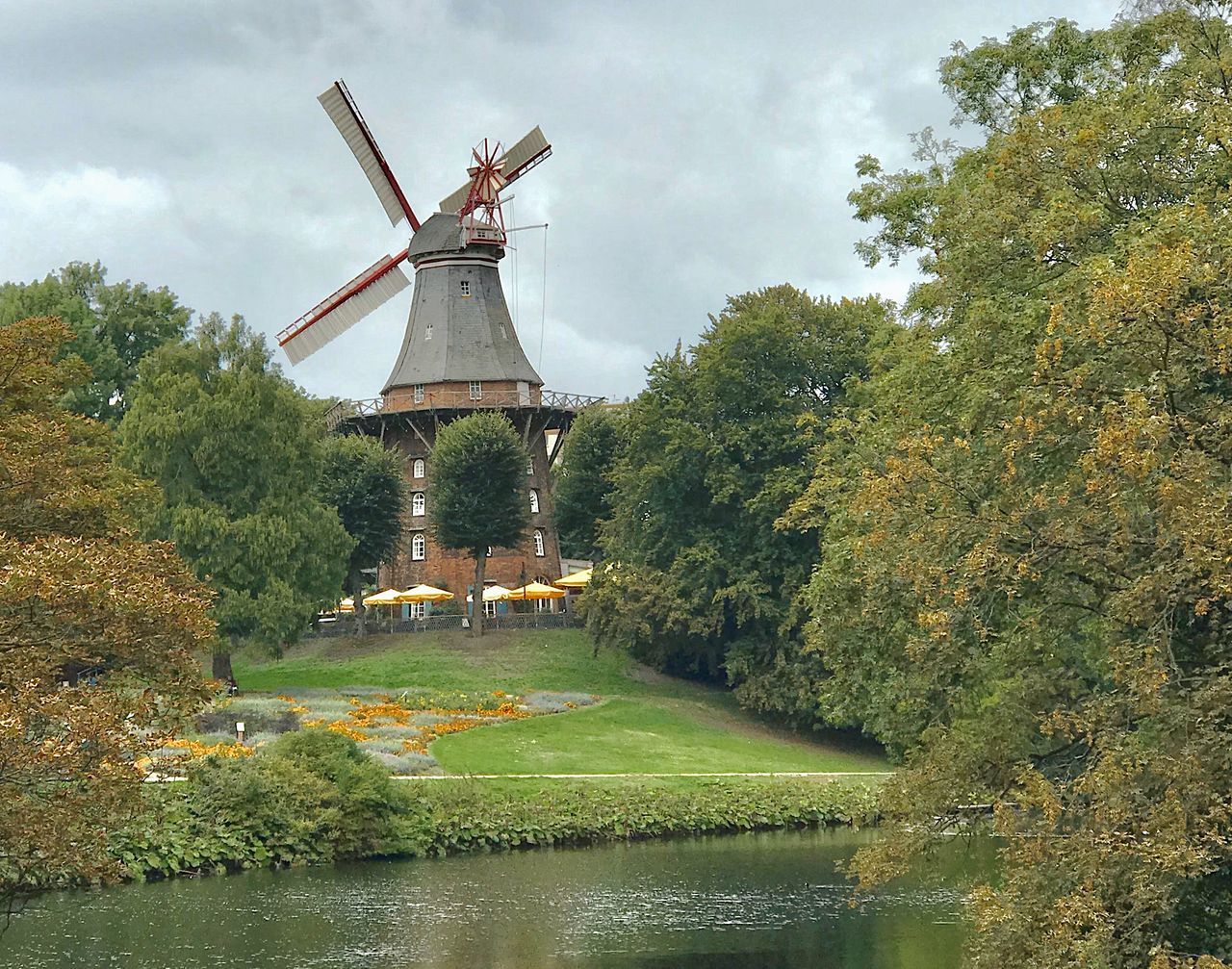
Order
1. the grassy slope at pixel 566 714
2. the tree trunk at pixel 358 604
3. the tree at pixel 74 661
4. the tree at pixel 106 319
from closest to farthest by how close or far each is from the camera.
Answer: the tree at pixel 74 661 < the grassy slope at pixel 566 714 < the tree at pixel 106 319 < the tree trunk at pixel 358 604

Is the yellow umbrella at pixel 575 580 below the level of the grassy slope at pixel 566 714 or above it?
above

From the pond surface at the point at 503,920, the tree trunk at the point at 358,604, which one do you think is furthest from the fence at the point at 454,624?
the pond surface at the point at 503,920

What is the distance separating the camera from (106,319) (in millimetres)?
59594

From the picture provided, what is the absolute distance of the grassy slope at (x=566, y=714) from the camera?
4306 centimetres

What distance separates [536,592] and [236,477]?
1741cm

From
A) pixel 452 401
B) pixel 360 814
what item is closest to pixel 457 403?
pixel 452 401

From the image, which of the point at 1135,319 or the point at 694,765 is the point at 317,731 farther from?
the point at 1135,319

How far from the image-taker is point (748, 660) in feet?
172

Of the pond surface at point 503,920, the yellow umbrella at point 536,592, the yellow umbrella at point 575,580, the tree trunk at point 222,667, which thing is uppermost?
the yellow umbrella at point 575,580

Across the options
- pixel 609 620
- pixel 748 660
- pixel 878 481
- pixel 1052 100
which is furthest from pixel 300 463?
pixel 878 481

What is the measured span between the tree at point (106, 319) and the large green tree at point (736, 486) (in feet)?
60.4

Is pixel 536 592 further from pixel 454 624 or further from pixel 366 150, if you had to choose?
pixel 366 150

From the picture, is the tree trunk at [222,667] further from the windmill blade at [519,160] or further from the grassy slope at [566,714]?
the windmill blade at [519,160]

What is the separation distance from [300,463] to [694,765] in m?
17.9
